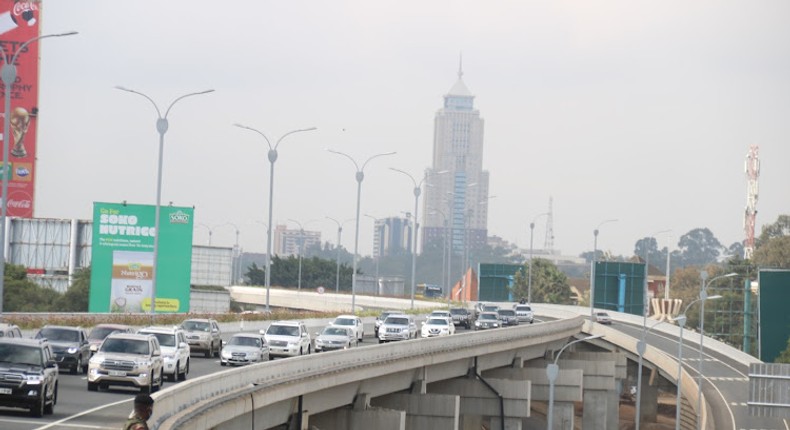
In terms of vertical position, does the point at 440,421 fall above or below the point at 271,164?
below

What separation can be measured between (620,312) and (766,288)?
120 feet

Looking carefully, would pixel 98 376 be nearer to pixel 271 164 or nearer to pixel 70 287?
pixel 271 164

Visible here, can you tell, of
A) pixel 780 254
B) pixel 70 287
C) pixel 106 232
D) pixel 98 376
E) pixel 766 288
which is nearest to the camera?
pixel 98 376

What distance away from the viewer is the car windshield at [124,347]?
121 feet

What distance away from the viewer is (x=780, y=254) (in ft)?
598

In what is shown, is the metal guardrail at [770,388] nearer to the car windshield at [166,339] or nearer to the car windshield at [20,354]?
the car windshield at [166,339]

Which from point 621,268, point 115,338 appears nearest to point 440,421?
point 115,338

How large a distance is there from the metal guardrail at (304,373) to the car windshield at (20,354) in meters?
3.02

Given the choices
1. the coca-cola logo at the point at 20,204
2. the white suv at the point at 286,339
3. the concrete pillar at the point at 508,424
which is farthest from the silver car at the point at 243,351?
the coca-cola logo at the point at 20,204

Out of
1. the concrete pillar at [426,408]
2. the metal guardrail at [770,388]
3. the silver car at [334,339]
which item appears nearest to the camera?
the concrete pillar at [426,408]

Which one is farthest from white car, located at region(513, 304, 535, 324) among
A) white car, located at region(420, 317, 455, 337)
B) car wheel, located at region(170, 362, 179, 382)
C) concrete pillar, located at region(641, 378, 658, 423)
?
car wheel, located at region(170, 362, 179, 382)

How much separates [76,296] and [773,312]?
5656cm

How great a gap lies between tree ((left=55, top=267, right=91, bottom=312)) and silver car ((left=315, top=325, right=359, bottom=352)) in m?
59.0

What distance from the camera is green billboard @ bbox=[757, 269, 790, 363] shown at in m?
100
